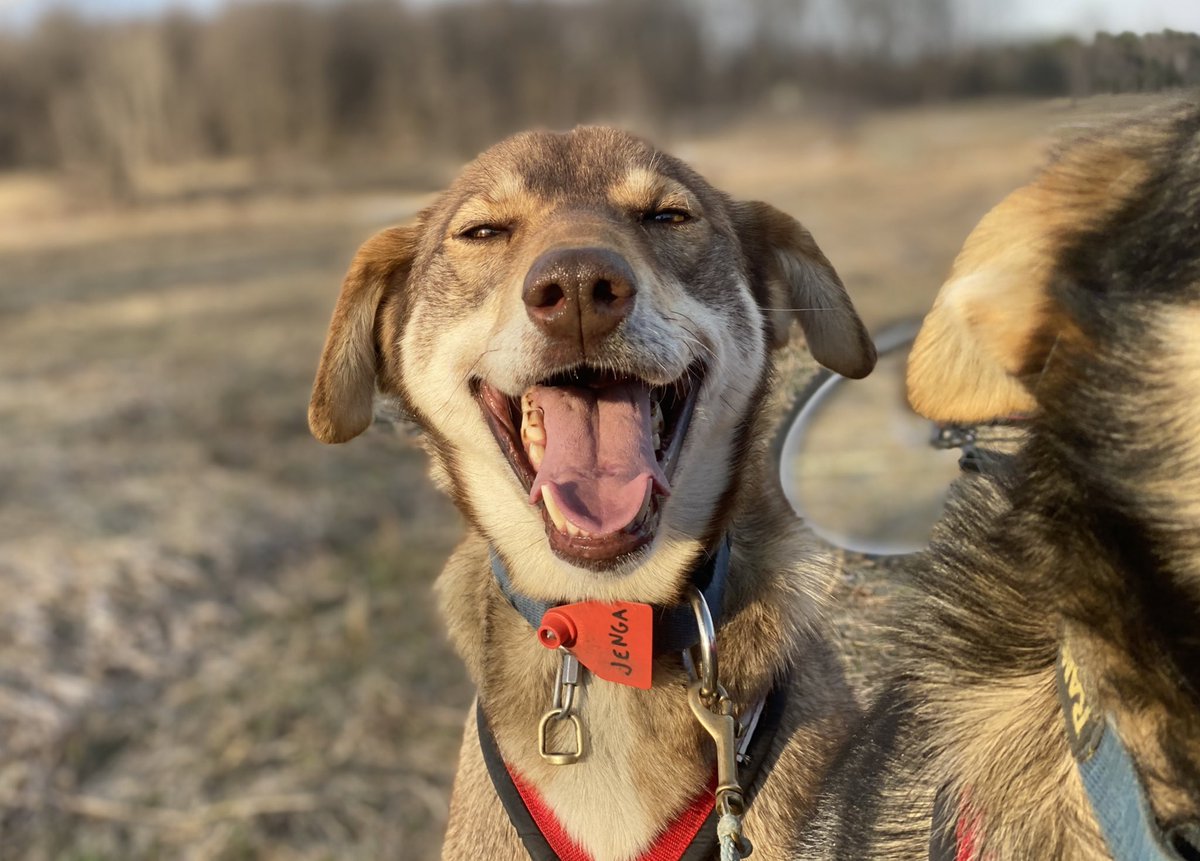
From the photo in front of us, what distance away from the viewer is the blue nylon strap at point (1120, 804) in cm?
129

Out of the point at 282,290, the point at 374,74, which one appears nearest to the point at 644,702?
the point at 282,290

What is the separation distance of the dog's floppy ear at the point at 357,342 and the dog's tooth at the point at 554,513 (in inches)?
25.1

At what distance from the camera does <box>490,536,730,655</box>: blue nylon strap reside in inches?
79.5

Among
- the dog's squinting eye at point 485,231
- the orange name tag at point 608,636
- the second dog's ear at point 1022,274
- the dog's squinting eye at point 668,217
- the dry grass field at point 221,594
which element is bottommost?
the dry grass field at point 221,594

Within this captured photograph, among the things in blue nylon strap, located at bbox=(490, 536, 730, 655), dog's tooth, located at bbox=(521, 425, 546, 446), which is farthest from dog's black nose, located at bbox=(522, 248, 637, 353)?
blue nylon strap, located at bbox=(490, 536, 730, 655)

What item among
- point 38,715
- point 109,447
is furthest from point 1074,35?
point 109,447

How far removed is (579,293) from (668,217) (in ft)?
1.65

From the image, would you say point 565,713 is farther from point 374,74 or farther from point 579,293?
point 374,74

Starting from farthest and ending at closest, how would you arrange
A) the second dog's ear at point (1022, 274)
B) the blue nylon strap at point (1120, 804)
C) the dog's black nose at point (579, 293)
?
the dog's black nose at point (579, 293)
the second dog's ear at point (1022, 274)
the blue nylon strap at point (1120, 804)

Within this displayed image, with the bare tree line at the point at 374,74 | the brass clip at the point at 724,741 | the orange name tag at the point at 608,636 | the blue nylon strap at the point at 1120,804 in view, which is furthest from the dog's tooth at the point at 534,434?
the bare tree line at the point at 374,74

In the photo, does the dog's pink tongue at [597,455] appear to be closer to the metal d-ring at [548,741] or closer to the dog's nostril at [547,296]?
the dog's nostril at [547,296]

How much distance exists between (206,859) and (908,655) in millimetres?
2712

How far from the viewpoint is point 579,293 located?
1.92 meters

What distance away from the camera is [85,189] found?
72.0 feet
